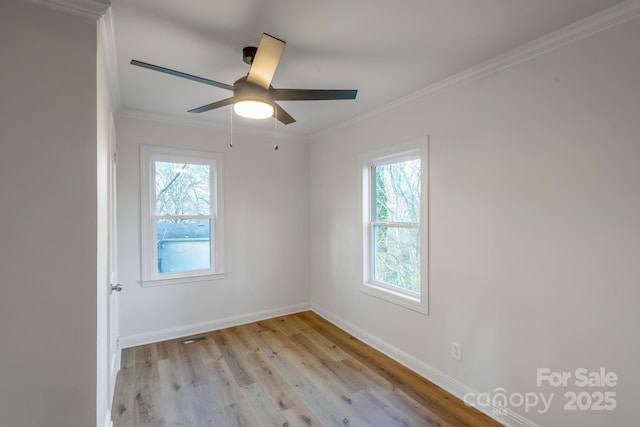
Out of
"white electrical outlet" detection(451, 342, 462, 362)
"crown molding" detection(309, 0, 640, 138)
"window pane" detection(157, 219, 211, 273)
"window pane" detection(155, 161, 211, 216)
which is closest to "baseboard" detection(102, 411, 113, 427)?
"window pane" detection(157, 219, 211, 273)

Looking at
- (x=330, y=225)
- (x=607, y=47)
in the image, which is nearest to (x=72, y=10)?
(x=607, y=47)

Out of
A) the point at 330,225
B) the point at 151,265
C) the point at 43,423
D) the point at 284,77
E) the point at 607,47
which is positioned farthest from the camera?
the point at 330,225

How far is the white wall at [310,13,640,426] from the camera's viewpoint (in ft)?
5.28

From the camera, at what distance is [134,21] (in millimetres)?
1729

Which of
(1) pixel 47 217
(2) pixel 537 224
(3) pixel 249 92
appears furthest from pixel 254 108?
(2) pixel 537 224

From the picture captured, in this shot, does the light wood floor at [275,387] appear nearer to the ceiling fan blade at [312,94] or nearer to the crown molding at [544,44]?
the ceiling fan blade at [312,94]

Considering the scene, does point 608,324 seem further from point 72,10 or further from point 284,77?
point 72,10

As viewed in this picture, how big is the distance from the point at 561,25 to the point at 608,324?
169cm

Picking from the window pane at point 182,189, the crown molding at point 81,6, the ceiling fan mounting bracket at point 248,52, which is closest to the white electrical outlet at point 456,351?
the ceiling fan mounting bracket at point 248,52

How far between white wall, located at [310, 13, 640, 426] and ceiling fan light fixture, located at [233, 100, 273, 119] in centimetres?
146

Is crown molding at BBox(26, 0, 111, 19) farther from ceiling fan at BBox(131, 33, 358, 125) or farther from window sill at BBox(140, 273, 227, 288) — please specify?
window sill at BBox(140, 273, 227, 288)

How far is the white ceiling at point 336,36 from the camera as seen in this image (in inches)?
62.7

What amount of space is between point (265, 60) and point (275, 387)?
248 centimetres

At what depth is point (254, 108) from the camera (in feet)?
6.33
